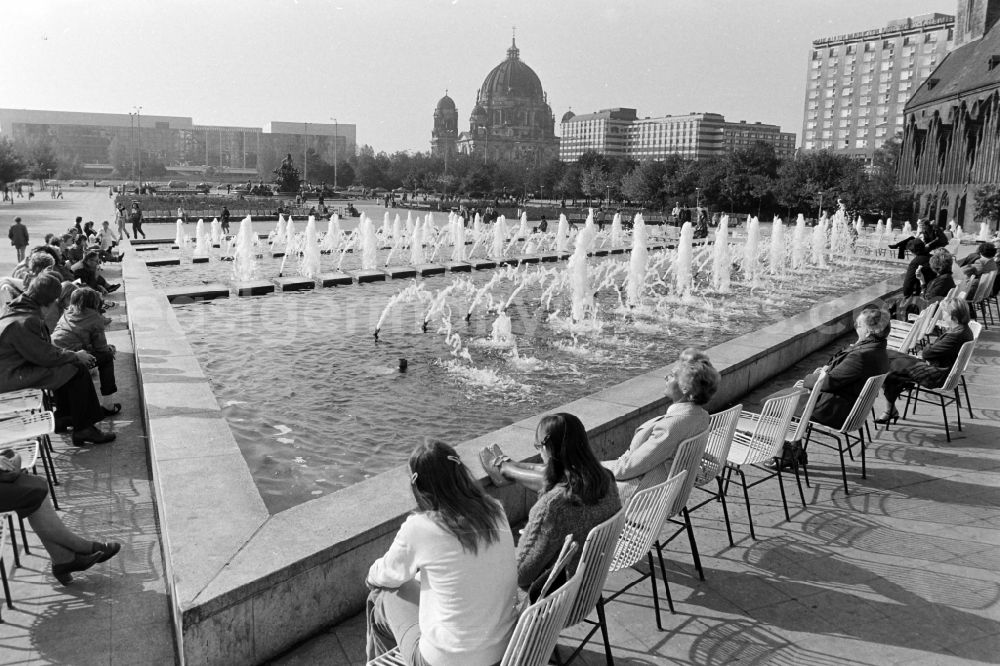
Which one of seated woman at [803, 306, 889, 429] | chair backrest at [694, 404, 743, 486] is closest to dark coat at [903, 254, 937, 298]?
seated woman at [803, 306, 889, 429]

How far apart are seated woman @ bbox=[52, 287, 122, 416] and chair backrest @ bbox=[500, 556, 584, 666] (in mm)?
5873

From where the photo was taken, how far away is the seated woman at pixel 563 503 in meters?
3.42

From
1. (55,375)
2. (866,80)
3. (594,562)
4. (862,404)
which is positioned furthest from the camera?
(866,80)

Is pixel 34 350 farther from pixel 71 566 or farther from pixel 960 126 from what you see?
pixel 960 126


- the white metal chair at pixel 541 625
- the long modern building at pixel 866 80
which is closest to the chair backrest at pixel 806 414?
the white metal chair at pixel 541 625

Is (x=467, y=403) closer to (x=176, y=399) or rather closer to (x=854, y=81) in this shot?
(x=176, y=399)

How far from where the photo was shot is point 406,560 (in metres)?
2.98

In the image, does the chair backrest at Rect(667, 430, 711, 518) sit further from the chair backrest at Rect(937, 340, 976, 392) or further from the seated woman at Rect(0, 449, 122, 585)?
the chair backrest at Rect(937, 340, 976, 392)

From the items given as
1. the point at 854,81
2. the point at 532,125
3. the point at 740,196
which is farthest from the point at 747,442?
the point at 532,125

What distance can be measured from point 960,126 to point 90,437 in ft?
213

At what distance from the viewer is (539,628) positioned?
294 centimetres

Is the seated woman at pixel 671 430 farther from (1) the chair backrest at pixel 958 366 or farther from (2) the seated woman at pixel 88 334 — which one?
(2) the seated woman at pixel 88 334

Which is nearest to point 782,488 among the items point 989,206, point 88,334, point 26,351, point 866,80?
point 26,351

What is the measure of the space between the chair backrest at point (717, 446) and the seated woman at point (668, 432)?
1.79 feet
